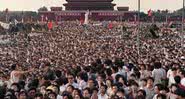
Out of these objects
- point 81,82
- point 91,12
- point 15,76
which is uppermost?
point 81,82

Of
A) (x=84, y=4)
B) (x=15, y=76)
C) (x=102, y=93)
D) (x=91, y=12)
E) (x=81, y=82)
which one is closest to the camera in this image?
(x=102, y=93)

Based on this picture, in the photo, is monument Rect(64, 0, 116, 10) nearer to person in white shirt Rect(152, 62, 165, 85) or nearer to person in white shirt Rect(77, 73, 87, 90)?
person in white shirt Rect(152, 62, 165, 85)

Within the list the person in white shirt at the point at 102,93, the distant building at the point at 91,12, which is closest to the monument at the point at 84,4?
the distant building at the point at 91,12

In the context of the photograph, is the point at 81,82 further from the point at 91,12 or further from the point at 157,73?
the point at 91,12

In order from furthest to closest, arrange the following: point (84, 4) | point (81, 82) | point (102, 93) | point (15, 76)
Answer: point (84, 4)
point (15, 76)
point (81, 82)
point (102, 93)

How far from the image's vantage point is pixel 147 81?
1241 cm

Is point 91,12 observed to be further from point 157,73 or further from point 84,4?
point 157,73

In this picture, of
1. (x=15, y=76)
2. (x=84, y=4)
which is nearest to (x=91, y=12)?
(x=84, y=4)

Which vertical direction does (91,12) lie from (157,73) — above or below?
below

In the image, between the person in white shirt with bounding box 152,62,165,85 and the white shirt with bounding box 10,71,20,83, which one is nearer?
the person in white shirt with bounding box 152,62,165,85

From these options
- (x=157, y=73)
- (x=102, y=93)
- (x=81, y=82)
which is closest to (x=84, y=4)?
(x=157, y=73)


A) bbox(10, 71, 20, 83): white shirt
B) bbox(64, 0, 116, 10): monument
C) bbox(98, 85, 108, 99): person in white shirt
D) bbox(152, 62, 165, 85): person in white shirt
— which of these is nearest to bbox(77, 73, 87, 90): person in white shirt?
bbox(98, 85, 108, 99): person in white shirt

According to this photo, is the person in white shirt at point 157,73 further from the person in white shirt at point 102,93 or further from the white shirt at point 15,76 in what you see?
the white shirt at point 15,76

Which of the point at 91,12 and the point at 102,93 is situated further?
the point at 91,12
